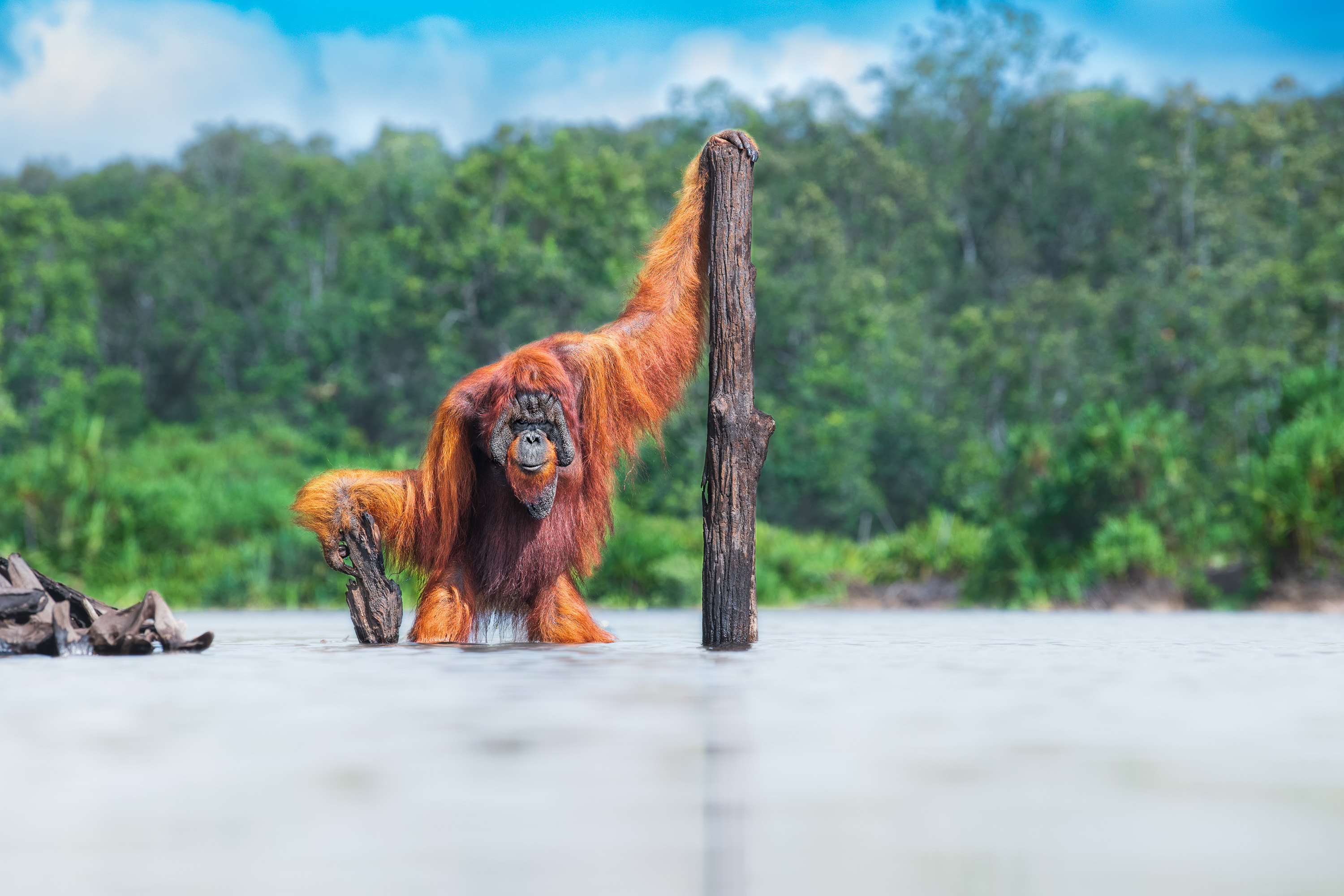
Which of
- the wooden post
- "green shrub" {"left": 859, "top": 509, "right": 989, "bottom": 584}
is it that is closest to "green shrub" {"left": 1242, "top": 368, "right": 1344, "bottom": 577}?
"green shrub" {"left": 859, "top": 509, "right": 989, "bottom": 584}

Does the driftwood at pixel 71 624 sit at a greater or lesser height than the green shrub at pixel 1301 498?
A: lesser

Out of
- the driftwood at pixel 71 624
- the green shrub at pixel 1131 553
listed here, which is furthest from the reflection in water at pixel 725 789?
Answer: the green shrub at pixel 1131 553

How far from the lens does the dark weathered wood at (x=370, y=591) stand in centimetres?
513

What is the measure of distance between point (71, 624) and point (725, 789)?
11.7 ft

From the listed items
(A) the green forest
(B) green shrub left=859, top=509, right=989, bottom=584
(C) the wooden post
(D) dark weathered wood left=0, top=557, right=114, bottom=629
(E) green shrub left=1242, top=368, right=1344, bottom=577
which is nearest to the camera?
(C) the wooden post

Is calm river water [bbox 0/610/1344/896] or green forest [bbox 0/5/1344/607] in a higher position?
green forest [bbox 0/5/1344/607]

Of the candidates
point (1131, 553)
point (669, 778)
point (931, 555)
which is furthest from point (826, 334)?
point (669, 778)

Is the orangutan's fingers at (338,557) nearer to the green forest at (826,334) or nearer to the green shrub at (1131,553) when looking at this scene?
the green forest at (826,334)

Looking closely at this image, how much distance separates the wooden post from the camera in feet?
16.0

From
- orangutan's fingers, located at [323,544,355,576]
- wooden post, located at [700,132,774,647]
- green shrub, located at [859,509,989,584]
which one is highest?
wooden post, located at [700,132,774,647]

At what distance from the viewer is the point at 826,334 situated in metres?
23.2

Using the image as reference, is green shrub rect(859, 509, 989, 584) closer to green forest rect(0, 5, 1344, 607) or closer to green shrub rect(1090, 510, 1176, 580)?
green forest rect(0, 5, 1344, 607)

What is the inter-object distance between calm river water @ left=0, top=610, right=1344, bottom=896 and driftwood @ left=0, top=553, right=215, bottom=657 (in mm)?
402

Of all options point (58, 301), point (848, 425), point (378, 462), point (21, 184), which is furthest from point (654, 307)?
point (21, 184)
